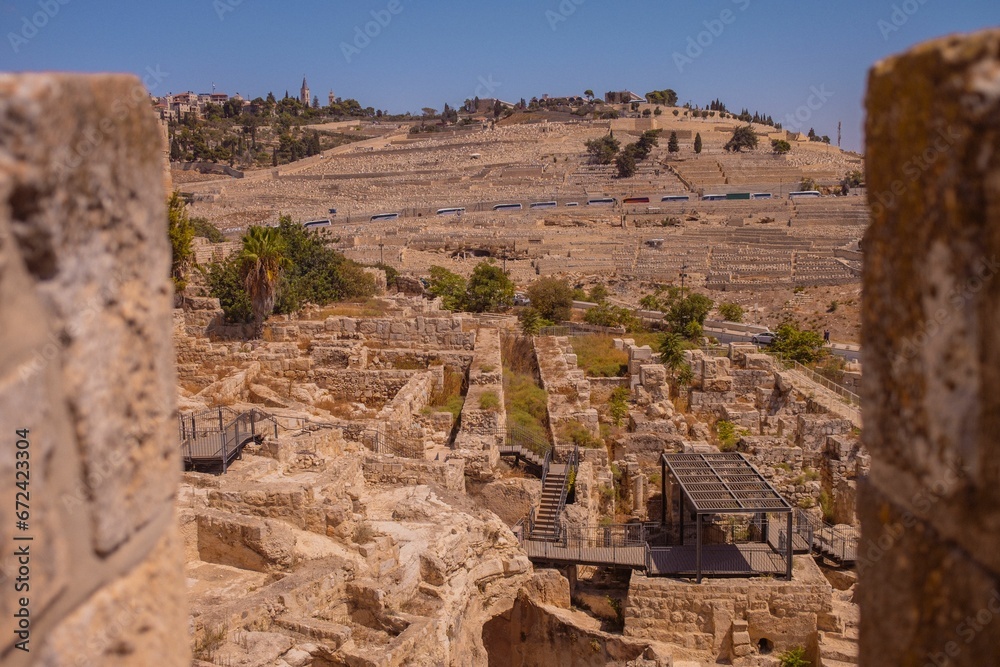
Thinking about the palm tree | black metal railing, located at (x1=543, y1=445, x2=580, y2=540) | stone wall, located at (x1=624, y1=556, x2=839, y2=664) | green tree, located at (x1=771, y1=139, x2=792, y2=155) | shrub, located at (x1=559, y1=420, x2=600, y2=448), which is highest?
green tree, located at (x1=771, y1=139, x2=792, y2=155)

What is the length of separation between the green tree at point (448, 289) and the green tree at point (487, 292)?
25cm

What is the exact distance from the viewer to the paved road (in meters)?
25.7

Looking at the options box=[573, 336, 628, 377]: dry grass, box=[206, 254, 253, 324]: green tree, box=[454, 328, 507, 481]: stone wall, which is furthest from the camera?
box=[573, 336, 628, 377]: dry grass

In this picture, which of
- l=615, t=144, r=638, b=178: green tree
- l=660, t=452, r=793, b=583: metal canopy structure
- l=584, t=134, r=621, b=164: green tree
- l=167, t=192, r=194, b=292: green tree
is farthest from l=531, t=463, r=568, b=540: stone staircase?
l=584, t=134, r=621, b=164: green tree

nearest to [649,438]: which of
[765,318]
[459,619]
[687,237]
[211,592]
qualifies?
[459,619]

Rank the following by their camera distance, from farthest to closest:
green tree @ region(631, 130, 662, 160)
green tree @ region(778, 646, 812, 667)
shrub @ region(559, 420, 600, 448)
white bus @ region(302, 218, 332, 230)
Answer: green tree @ region(631, 130, 662, 160)
white bus @ region(302, 218, 332, 230)
shrub @ region(559, 420, 600, 448)
green tree @ region(778, 646, 812, 667)

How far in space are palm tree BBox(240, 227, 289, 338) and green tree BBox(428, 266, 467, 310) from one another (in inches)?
335

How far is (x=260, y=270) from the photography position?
712 inches

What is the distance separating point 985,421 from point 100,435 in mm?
1330

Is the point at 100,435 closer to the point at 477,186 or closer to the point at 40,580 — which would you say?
the point at 40,580

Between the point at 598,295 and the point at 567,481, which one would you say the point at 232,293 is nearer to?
the point at 567,481

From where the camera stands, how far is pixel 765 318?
34531 mm

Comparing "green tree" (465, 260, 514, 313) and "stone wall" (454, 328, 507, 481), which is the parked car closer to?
"green tree" (465, 260, 514, 313)

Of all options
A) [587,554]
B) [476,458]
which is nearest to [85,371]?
[587,554]
